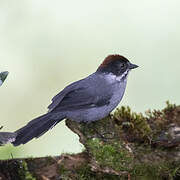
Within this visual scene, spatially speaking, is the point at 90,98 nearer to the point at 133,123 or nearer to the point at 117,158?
the point at 133,123

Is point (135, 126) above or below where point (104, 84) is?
below

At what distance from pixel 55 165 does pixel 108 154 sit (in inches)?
15.7

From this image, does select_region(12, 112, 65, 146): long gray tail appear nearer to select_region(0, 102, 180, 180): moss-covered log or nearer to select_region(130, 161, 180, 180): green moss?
select_region(0, 102, 180, 180): moss-covered log

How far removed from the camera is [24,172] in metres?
3.34

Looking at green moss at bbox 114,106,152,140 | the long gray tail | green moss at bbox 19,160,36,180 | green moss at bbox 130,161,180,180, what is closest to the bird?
the long gray tail

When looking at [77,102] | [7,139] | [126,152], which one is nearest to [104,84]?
[77,102]

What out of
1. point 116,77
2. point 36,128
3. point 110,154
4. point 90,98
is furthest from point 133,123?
point 116,77

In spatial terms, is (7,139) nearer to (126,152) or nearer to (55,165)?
(55,165)

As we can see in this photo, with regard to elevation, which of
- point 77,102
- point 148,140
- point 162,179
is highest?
point 77,102

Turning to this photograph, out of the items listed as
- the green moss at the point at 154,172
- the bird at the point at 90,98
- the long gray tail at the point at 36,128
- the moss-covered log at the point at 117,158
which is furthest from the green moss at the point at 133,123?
the long gray tail at the point at 36,128

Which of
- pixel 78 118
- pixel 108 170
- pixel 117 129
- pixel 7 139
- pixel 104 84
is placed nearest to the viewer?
pixel 7 139

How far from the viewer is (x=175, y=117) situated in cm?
404

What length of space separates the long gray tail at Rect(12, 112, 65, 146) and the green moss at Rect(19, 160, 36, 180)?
0.41 metres

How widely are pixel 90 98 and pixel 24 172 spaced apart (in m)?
1.34
